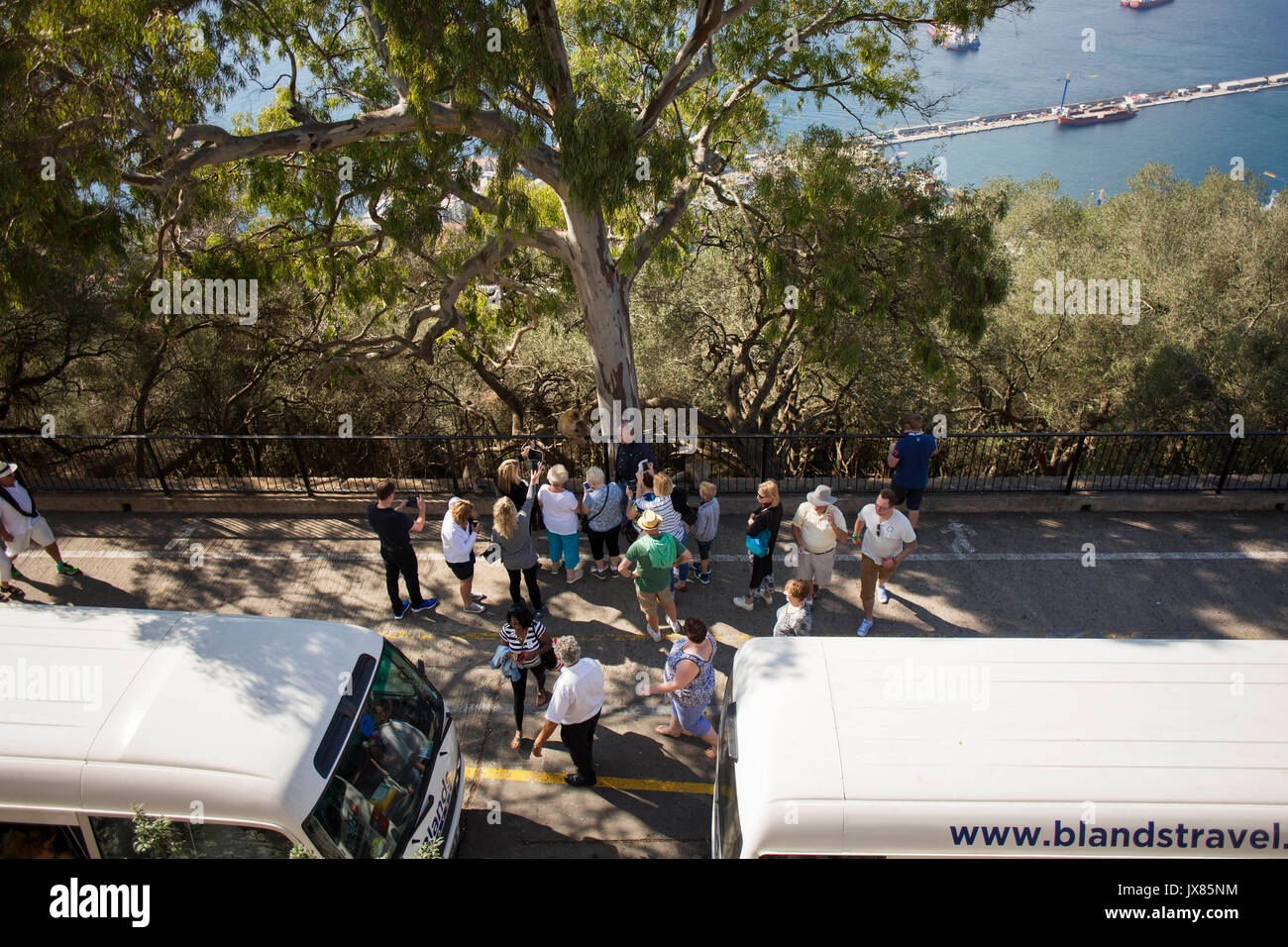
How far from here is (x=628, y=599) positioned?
27.6ft

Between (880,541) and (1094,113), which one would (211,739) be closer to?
(880,541)

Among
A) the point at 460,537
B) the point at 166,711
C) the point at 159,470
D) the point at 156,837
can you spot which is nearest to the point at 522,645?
the point at 460,537

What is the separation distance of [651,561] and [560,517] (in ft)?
4.91

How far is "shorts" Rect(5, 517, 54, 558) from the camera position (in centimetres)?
814

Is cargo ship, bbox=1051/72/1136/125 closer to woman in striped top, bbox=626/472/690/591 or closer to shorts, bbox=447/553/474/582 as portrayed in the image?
woman in striped top, bbox=626/472/690/591

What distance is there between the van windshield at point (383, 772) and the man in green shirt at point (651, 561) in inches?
87.5

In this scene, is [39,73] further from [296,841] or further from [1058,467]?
[1058,467]

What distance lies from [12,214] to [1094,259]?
2206 cm

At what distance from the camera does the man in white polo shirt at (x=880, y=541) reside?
23.9 feet

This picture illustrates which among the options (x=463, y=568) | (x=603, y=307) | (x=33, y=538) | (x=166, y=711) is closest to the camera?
(x=166, y=711)

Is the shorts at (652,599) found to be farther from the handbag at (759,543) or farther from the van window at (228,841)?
the van window at (228,841)

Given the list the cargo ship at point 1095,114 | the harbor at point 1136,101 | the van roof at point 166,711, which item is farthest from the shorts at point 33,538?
the cargo ship at point 1095,114

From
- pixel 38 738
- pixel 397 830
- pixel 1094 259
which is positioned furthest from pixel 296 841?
pixel 1094 259

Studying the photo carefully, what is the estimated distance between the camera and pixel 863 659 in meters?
4.86
